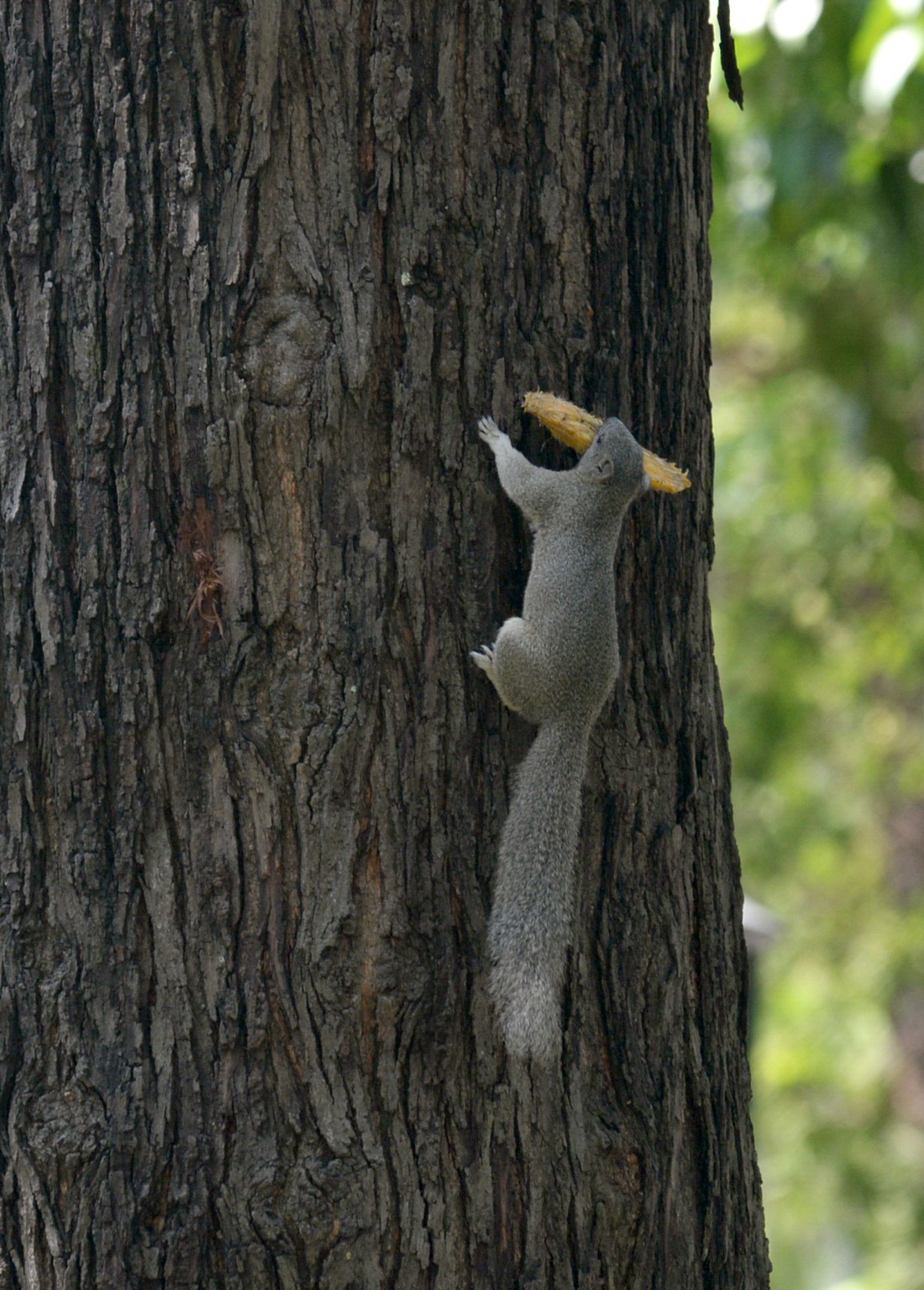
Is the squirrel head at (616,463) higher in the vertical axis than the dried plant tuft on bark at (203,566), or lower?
higher

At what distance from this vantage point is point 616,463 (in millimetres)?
2234

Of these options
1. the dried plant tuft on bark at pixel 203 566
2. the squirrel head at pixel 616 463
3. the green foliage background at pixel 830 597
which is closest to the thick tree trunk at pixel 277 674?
the dried plant tuft on bark at pixel 203 566

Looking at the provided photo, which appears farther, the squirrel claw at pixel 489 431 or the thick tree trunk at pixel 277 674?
the squirrel claw at pixel 489 431

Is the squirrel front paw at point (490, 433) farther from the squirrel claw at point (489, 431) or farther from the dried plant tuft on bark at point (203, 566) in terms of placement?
the dried plant tuft on bark at point (203, 566)

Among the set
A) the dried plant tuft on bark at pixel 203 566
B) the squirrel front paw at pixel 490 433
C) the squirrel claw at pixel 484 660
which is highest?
the squirrel front paw at pixel 490 433

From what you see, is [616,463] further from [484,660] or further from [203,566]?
[203,566]

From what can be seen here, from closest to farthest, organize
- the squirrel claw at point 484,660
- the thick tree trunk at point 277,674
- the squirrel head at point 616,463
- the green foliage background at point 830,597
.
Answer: the thick tree trunk at point 277,674
the squirrel claw at point 484,660
the squirrel head at point 616,463
the green foliage background at point 830,597

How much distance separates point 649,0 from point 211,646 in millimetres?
1260

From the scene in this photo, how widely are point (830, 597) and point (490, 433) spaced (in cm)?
585

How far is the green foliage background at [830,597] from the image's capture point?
559 centimetres

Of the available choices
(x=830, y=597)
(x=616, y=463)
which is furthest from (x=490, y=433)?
(x=830, y=597)

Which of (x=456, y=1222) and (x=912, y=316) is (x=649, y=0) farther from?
(x=912, y=316)

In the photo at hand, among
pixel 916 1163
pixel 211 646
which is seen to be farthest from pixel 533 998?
pixel 916 1163

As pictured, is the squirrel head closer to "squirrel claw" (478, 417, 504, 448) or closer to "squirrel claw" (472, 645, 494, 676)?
"squirrel claw" (478, 417, 504, 448)
